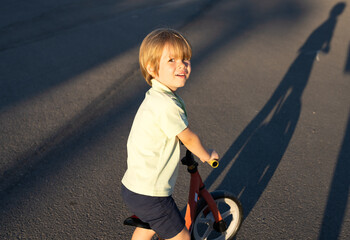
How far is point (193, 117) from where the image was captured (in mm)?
4438

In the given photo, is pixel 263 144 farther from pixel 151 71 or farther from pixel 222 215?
pixel 151 71

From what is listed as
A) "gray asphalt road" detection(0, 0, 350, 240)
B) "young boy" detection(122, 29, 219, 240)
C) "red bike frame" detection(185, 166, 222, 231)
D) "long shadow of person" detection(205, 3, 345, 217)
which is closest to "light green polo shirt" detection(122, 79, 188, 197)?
"young boy" detection(122, 29, 219, 240)

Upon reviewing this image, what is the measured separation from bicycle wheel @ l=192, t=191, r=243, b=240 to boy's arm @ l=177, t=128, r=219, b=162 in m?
0.49

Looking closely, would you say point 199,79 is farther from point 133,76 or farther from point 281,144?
point 281,144

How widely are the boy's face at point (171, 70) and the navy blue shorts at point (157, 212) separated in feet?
2.13

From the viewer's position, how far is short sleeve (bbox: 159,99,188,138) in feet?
6.01

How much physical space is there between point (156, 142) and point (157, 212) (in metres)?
0.41

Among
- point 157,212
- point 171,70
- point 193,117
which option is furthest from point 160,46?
point 193,117

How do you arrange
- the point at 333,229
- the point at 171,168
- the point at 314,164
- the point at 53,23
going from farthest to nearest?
1. the point at 53,23
2. the point at 314,164
3. the point at 333,229
4. the point at 171,168

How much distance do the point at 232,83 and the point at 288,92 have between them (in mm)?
826

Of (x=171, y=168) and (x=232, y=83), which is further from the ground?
(x=171, y=168)

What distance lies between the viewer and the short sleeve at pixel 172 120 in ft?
6.01

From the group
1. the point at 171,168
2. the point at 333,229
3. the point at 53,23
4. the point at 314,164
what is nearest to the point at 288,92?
the point at 314,164

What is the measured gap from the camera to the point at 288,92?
5137 millimetres
